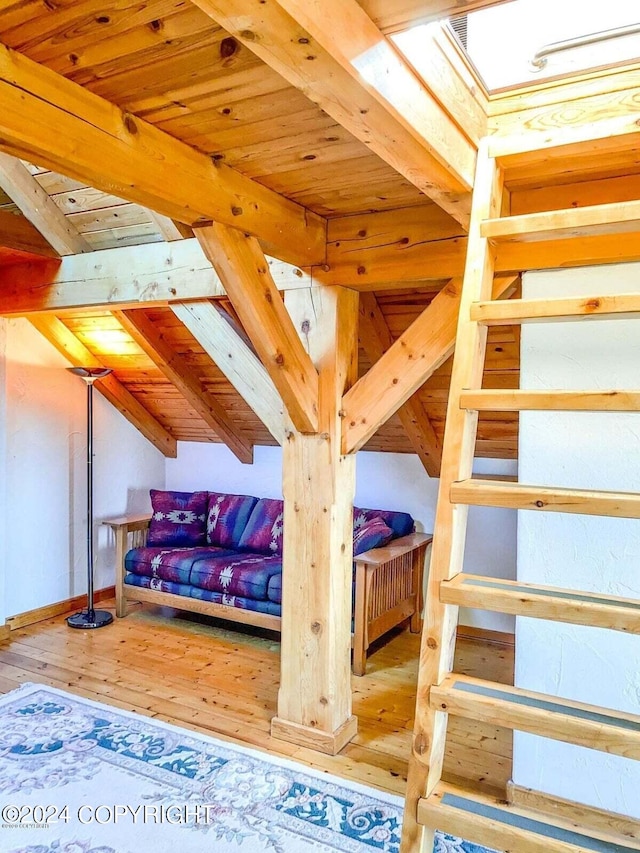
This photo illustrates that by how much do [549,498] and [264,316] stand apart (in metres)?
1.29

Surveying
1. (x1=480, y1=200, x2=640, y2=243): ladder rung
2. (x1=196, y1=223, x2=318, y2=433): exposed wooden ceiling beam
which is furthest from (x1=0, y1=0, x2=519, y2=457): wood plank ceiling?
(x1=480, y1=200, x2=640, y2=243): ladder rung

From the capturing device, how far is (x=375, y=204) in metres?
2.49

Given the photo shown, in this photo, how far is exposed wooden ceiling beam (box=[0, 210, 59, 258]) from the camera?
317 centimetres

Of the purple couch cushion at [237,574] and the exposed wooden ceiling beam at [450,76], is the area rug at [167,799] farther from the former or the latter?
the exposed wooden ceiling beam at [450,76]

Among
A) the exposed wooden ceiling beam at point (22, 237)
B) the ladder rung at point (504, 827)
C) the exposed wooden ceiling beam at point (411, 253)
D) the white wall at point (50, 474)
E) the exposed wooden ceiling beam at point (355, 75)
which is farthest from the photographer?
the white wall at point (50, 474)

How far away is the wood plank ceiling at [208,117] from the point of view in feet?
4.44

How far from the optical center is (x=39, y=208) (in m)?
3.18

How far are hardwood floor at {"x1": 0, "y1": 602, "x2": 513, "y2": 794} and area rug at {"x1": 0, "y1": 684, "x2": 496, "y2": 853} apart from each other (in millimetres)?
151

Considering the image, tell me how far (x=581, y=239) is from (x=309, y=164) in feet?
3.05

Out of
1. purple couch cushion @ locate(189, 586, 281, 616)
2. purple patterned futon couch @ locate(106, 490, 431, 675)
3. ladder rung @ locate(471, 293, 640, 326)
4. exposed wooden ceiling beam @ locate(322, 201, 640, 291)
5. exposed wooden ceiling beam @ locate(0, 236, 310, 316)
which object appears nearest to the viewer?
ladder rung @ locate(471, 293, 640, 326)

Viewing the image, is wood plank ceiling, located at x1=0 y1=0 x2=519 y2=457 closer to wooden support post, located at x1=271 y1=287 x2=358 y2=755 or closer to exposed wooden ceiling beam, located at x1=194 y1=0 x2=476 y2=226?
exposed wooden ceiling beam, located at x1=194 y1=0 x2=476 y2=226

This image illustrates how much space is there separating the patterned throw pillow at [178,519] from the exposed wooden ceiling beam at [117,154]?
9.13 ft

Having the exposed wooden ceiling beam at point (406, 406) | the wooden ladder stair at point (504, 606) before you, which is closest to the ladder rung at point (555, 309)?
the wooden ladder stair at point (504, 606)

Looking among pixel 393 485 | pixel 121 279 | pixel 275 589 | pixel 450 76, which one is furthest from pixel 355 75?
pixel 393 485
